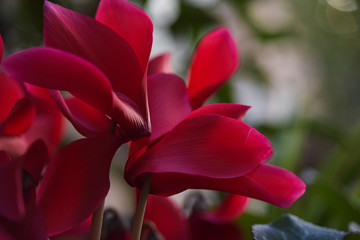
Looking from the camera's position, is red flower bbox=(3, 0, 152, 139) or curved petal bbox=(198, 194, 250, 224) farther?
curved petal bbox=(198, 194, 250, 224)

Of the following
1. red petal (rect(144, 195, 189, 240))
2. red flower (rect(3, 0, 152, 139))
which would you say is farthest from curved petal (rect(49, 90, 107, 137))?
red petal (rect(144, 195, 189, 240))

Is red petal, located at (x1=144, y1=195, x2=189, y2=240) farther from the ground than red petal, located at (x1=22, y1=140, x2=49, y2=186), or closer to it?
closer to it

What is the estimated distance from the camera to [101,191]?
17cm

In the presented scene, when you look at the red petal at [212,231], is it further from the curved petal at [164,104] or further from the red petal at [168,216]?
the curved petal at [164,104]

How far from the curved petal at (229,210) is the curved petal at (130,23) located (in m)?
0.11

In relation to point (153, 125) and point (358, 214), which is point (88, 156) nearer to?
point (153, 125)

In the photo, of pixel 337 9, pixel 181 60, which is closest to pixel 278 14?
pixel 337 9

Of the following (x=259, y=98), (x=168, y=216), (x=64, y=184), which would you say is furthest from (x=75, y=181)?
(x=259, y=98)

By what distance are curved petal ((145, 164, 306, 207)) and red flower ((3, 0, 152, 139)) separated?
2 centimetres

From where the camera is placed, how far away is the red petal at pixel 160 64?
0.80 feet

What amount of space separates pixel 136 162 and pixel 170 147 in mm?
16

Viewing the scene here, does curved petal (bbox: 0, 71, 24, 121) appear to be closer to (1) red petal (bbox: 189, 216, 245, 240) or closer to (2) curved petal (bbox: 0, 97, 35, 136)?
(2) curved petal (bbox: 0, 97, 35, 136)

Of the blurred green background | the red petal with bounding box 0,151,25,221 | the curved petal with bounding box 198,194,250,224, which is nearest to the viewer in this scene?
the red petal with bounding box 0,151,25,221

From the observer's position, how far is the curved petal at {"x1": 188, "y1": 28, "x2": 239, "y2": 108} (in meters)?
0.24
